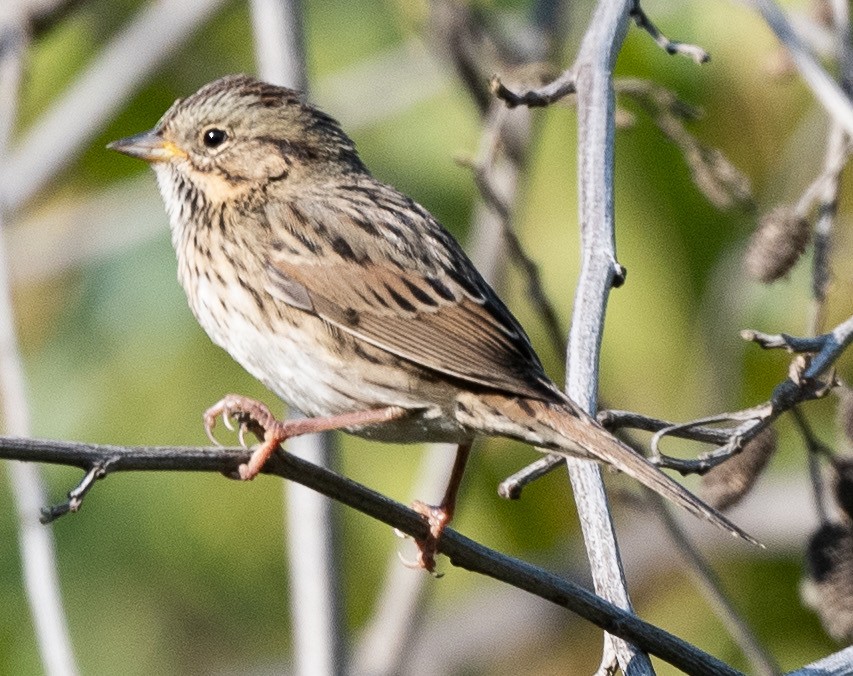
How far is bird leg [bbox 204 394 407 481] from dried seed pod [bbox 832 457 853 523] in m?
0.89

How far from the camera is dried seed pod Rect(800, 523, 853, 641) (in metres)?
3.23

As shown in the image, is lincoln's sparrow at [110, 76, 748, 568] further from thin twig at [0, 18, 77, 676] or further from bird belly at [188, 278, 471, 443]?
thin twig at [0, 18, 77, 676]

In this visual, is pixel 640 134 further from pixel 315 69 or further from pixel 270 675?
pixel 270 675

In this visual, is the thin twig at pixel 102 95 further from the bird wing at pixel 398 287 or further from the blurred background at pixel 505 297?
the bird wing at pixel 398 287

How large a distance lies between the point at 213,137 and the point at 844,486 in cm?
171

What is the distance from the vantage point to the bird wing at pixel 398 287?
348 centimetres

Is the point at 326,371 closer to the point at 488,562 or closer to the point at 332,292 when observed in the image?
the point at 332,292

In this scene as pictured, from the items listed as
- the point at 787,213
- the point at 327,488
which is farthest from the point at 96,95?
the point at 327,488

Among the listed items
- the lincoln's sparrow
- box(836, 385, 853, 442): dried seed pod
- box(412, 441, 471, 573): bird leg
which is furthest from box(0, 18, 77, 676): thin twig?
box(836, 385, 853, 442): dried seed pod

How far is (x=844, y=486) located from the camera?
330 cm

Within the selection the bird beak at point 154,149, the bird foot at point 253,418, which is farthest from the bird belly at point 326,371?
the bird beak at point 154,149

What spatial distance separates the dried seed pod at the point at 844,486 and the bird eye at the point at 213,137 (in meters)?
1.66

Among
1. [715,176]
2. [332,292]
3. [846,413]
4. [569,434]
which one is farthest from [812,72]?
[332,292]

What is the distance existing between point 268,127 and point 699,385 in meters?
1.86
